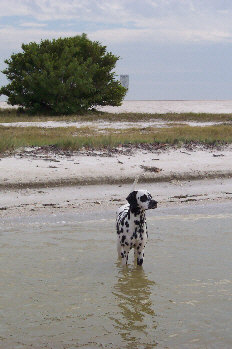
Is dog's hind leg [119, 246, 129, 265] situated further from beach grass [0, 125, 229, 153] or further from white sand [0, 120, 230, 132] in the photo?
white sand [0, 120, 230, 132]

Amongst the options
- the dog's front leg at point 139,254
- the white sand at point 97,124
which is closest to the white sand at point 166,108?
the white sand at point 97,124

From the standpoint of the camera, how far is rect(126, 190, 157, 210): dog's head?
8.28 meters

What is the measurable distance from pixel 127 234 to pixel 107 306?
3.26 ft

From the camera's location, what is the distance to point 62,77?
43938 mm

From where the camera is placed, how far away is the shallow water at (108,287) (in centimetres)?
710

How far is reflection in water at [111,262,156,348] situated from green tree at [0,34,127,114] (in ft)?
113

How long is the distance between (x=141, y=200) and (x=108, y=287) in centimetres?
138

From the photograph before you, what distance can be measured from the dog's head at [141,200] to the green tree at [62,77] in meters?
34.9

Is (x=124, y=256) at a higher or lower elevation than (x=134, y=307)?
higher

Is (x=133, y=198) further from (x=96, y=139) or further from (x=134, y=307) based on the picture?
(x=96, y=139)

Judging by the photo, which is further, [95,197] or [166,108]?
[166,108]

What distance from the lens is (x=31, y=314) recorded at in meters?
7.69

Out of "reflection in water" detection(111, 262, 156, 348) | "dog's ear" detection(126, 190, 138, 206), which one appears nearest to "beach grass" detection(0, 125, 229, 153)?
"reflection in water" detection(111, 262, 156, 348)

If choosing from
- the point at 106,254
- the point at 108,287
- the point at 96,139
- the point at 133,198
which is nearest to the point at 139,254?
the point at 108,287
